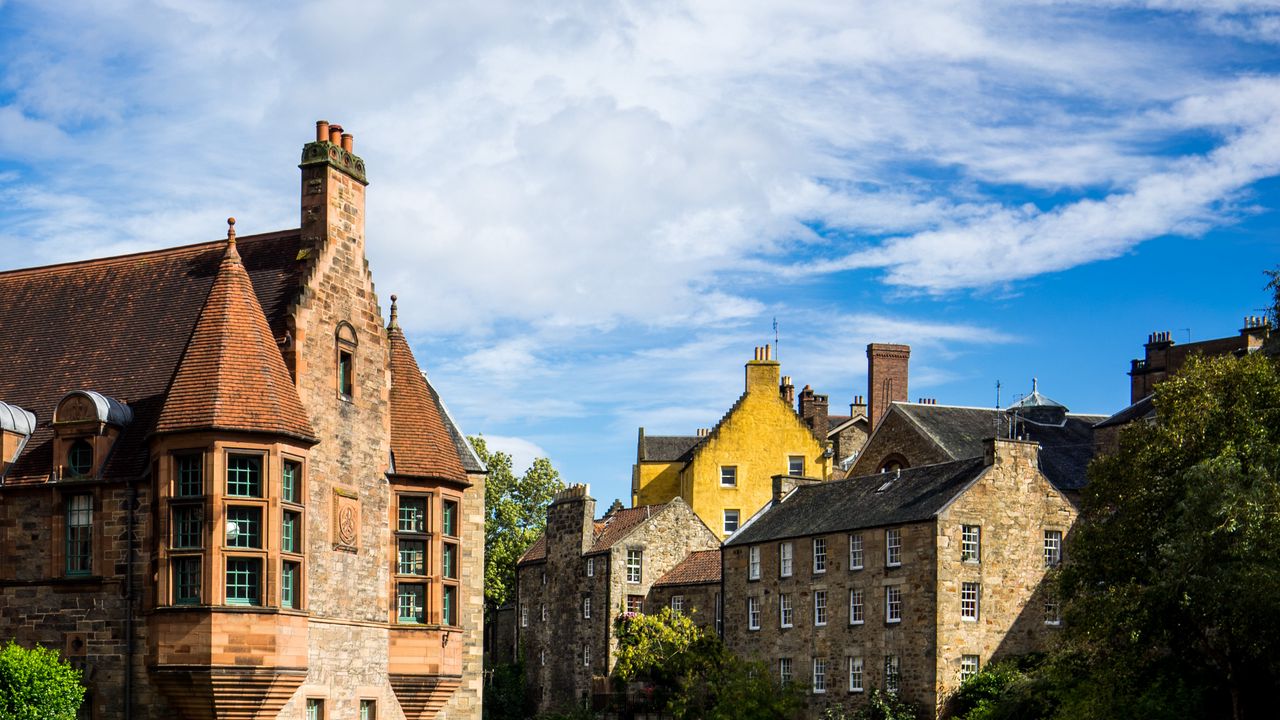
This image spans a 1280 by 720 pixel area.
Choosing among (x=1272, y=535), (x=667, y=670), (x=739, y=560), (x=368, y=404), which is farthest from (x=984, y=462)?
(x=368, y=404)

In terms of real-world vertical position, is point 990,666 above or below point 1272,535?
below

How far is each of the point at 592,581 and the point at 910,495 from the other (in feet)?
62.8

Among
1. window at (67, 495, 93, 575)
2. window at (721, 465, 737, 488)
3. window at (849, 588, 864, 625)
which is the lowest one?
window at (849, 588, 864, 625)

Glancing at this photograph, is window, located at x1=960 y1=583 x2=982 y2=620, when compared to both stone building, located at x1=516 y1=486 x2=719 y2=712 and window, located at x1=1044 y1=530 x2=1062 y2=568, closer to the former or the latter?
window, located at x1=1044 y1=530 x2=1062 y2=568

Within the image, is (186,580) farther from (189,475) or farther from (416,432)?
(416,432)

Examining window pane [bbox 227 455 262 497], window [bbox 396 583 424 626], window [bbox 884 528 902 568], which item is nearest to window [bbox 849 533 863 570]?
window [bbox 884 528 902 568]

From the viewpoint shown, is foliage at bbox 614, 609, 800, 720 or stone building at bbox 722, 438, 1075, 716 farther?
foliage at bbox 614, 609, 800, 720

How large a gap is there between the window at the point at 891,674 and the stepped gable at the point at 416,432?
25.4 metres

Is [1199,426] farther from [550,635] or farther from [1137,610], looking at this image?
[550,635]

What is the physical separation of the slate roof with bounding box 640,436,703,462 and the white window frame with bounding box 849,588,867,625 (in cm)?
2738

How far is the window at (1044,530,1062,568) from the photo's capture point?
62719mm

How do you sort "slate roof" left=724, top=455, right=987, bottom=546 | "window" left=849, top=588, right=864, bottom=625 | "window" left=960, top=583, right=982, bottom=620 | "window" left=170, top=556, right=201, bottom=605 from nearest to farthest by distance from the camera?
"window" left=170, top=556, right=201, bottom=605 < "window" left=960, top=583, right=982, bottom=620 < "slate roof" left=724, top=455, right=987, bottom=546 < "window" left=849, top=588, right=864, bottom=625

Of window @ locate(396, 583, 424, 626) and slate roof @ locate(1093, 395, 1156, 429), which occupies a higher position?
slate roof @ locate(1093, 395, 1156, 429)

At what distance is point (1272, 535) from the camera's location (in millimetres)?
40688
